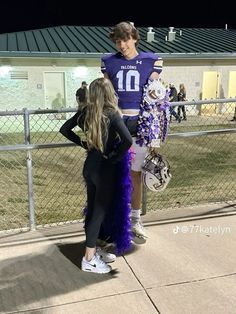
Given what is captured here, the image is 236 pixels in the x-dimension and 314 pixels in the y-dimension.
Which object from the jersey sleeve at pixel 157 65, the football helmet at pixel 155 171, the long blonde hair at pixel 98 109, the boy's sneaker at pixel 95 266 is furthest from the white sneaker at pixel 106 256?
the jersey sleeve at pixel 157 65

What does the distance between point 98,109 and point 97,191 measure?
0.67 meters

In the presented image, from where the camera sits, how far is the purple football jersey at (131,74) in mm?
3645

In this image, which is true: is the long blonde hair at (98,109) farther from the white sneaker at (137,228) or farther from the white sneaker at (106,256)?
the white sneaker at (137,228)

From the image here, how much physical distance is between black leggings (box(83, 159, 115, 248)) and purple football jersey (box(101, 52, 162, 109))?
63 centimetres

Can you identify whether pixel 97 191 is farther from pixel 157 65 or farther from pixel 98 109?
pixel 157 65

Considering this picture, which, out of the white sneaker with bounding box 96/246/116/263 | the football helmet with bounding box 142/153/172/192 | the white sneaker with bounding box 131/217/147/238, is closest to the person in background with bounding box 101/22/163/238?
the football helmet with bounding box 142/153/172/192

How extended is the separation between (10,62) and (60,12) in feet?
42.7

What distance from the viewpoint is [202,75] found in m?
20.4

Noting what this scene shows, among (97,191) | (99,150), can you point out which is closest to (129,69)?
(99,150)

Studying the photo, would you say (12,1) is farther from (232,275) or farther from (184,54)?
(232,275)

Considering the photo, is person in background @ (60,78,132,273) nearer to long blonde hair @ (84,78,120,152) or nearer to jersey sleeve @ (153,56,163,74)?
long blonde hair @ (84,78,120,152)

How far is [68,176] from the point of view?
28.7 ft

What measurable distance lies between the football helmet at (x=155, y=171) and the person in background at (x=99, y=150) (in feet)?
1.44

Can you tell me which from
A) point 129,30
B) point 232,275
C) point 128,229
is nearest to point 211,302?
point 232,275
